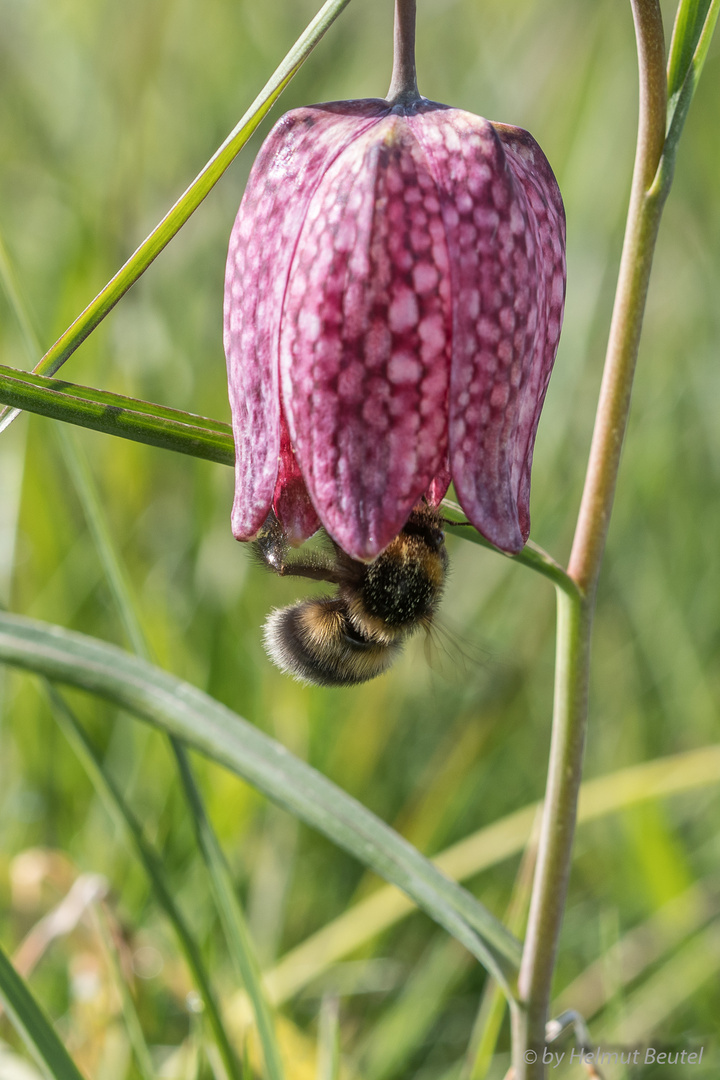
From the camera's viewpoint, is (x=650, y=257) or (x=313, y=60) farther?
(x=313, y=60)

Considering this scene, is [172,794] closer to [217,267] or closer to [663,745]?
[663,745]

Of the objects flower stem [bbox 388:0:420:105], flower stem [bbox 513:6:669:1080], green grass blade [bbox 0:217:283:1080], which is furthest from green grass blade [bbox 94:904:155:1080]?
flower stem [bbox 388:0:420:105]

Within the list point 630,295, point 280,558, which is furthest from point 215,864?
point 630,295

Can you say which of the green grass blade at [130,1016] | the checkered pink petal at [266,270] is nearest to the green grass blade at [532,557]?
the checkered pink petal at [266,270]

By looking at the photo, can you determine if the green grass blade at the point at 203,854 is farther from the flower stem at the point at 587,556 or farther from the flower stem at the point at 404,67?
the flower stem at the point at 404,67

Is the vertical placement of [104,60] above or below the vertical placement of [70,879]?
above

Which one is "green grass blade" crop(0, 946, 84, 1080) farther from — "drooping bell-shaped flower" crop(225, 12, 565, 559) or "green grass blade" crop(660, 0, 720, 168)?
"green grass blade" crop(660, 0, 720, 168)

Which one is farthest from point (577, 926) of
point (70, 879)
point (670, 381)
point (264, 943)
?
point (670, 381)
